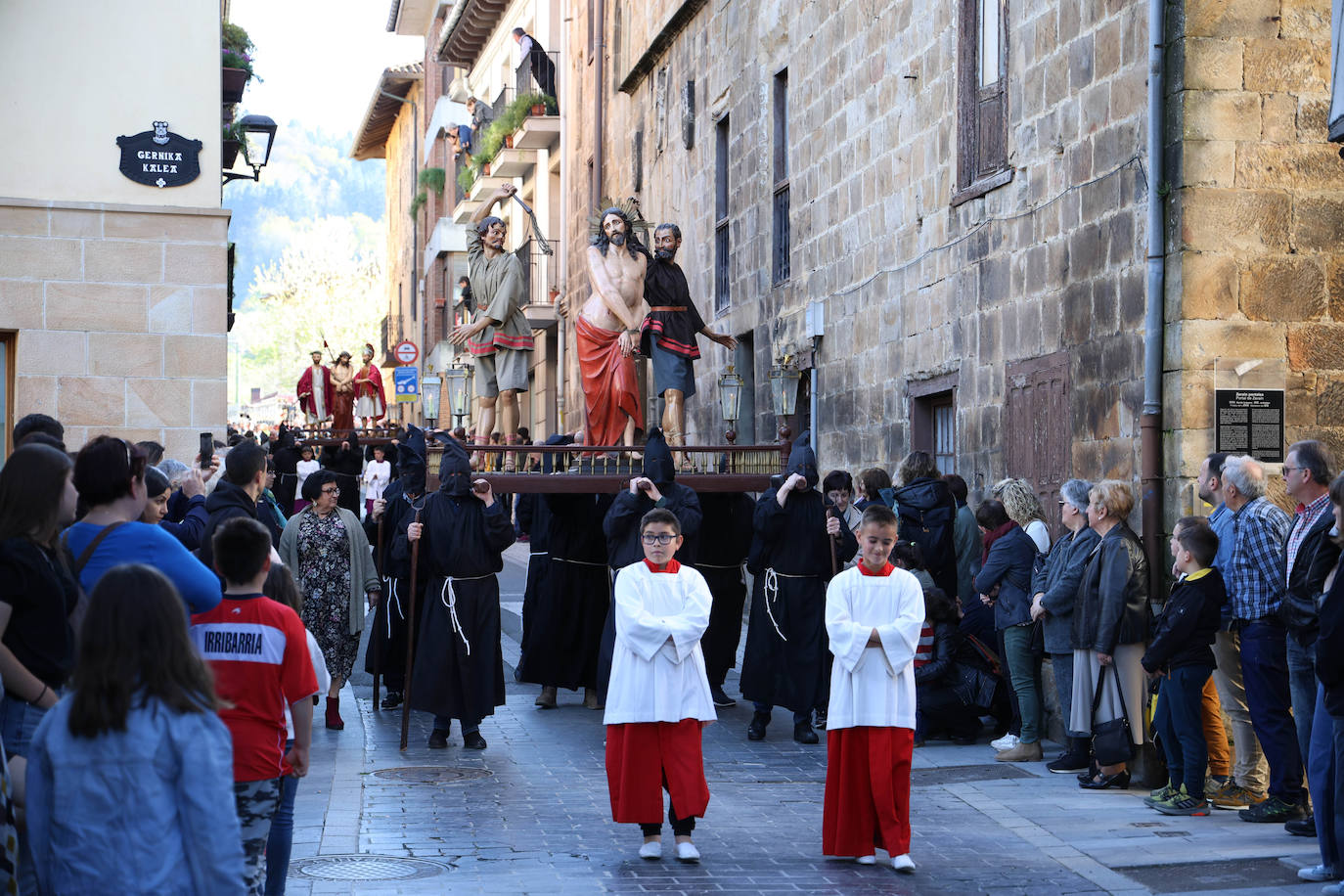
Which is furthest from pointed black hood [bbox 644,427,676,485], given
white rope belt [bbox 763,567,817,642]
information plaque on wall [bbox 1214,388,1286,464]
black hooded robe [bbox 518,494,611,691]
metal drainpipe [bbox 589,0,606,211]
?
metal drainpipe [bbox 589,0,606,211]

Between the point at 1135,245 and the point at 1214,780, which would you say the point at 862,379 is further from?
the point at 1214,780

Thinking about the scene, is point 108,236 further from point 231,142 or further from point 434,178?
point 434,178

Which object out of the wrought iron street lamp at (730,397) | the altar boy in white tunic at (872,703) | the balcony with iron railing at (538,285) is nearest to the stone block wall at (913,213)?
the wrought iron street lamp at (730,397)

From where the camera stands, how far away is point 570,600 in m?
13.2

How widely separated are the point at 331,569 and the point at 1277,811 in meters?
6.24

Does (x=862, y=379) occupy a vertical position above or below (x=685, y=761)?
above

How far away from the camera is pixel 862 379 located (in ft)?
50.1

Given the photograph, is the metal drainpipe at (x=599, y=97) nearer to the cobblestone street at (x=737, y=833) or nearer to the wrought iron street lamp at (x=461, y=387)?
the wrought iron street lamp at (x=461, y=387)

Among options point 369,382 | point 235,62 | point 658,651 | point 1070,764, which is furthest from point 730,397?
point 369,382

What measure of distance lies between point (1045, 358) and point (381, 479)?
15.4m

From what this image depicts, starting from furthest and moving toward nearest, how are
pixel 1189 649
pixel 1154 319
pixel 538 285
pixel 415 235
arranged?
1. pixel 415 235
2. pixel 538 285
3. pixel 1154 319
4. pixel 1189 649

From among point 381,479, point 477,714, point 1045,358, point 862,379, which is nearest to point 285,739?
point 477,714

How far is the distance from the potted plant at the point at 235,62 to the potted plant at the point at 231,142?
2.51 feet

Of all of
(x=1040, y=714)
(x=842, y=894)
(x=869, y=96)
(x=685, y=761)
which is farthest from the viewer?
(x=869, y=96)
